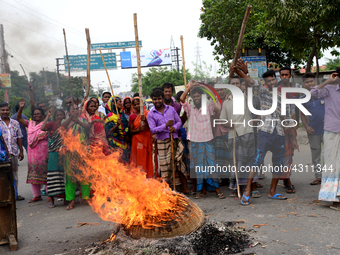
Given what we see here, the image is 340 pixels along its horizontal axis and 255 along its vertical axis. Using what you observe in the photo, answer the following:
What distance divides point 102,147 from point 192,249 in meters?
3.19

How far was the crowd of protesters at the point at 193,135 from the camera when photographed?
5496 millimetres

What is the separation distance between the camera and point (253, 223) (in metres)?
4.43

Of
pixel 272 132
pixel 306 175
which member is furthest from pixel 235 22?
pixel 272 132

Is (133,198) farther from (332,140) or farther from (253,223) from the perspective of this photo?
(332,140)

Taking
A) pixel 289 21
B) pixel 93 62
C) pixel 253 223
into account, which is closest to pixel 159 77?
pixel 93 62

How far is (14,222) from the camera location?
Answer: 13.9 ft

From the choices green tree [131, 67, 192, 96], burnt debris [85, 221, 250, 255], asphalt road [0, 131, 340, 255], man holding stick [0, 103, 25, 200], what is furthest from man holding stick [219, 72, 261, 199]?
green tree [131, 67, 192, 96]

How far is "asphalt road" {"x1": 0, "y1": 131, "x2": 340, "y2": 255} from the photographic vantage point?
3.74 m

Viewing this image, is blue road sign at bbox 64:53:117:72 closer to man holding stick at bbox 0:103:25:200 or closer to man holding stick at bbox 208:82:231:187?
man holding stick at bbox 0:103:25:200

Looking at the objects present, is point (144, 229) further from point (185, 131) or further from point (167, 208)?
point (185, 131)

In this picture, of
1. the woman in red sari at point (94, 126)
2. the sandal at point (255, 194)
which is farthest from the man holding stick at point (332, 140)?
the woman in red sari at point (94, 126)

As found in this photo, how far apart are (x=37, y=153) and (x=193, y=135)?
123 inches

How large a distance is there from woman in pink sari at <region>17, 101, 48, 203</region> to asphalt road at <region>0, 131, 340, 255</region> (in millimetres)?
465

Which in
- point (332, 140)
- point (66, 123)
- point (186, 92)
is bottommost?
point (332, 140)
